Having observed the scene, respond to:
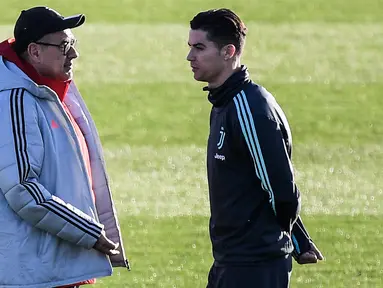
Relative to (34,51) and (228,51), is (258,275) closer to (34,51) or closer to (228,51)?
(228,51)

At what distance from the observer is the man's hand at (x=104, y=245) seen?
14.5 feet

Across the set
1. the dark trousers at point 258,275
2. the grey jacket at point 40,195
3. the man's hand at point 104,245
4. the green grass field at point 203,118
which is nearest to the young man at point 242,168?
the dark trousers at point 258,275

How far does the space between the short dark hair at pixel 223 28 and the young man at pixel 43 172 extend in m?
0.54

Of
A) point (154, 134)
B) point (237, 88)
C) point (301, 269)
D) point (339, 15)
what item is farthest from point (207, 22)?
point (339, 15)

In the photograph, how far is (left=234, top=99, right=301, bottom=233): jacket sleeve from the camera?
4.23 metres

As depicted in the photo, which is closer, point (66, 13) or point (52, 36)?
point (52, 36)

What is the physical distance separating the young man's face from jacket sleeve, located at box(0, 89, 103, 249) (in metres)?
0.69

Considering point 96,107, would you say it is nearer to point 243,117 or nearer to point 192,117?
point 192,117

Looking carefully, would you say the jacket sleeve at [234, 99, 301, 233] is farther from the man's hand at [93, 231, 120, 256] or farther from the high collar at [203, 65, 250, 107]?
the man's hand at [93, 231, 120, 256]

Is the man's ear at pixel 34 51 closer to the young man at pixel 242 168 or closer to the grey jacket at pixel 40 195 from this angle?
the grey jacket at pixel 40 195

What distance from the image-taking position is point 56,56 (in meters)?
4.44

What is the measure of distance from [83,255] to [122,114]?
674 cm

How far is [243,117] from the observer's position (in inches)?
168

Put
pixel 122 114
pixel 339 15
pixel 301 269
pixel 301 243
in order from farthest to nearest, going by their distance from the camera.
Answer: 1. pixel 339 15
2. pixel 122 114
3. pixel 301 269
4. pixel 301 243
